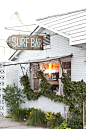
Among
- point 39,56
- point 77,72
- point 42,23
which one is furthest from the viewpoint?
point 39,56

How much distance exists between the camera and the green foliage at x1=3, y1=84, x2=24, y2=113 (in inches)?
414

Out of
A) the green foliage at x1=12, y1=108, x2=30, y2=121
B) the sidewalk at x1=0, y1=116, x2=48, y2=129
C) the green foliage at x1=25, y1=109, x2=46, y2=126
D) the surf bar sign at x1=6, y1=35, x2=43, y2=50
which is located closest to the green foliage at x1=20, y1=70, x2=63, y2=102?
the green foliage at x1=12, y1=108, x2=30, y2=121

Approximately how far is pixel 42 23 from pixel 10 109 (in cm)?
508

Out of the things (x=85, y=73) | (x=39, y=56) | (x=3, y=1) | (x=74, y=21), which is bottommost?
(x=85, y=73)

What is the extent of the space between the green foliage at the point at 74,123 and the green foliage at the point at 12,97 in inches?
140

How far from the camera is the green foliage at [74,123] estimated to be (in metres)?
7.58

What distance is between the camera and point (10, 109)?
10680 mm

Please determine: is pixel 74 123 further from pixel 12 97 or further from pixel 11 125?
pixel 12 97

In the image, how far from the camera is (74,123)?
25.4 ft

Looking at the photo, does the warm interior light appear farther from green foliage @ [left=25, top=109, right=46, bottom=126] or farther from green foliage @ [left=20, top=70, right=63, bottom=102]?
green foliage @ [left=25, top=109, right=46, bottom=126]

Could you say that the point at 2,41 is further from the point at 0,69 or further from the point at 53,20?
the point at 53,20

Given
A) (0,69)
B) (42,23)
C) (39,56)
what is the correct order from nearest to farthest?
(42,23) → (39,56) → (0,69)

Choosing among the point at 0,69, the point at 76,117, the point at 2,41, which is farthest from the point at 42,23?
the point at 2,41

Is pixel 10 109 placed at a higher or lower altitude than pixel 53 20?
lower
